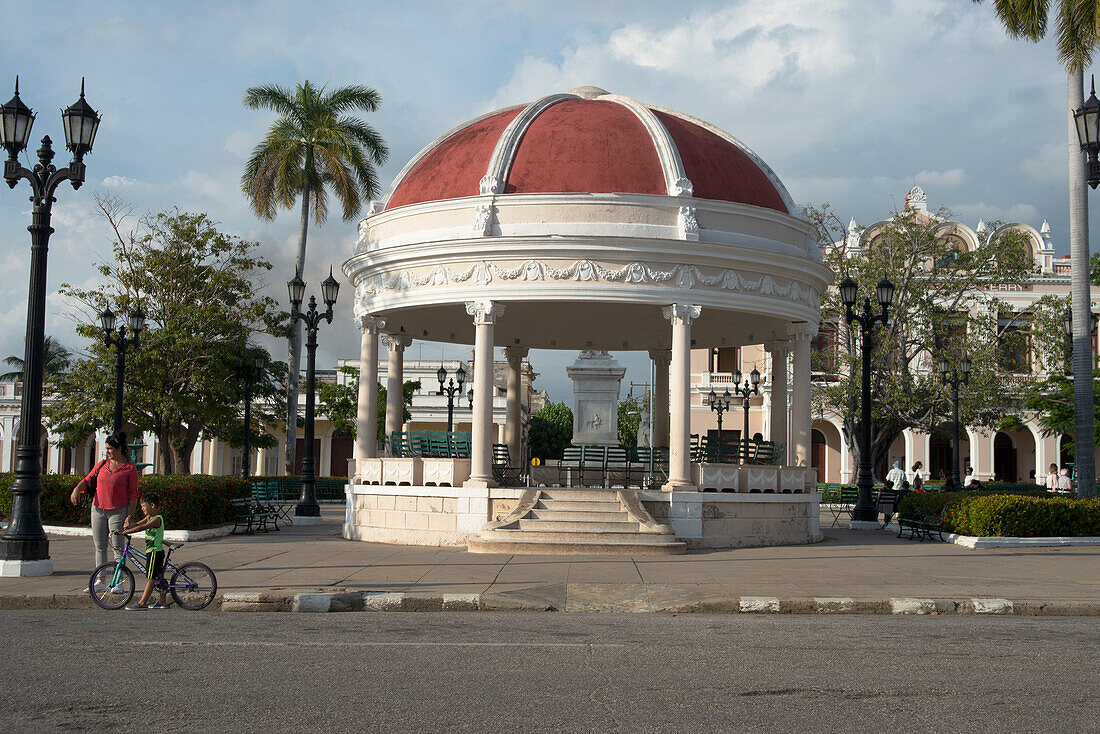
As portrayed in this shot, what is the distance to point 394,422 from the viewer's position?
24.2m

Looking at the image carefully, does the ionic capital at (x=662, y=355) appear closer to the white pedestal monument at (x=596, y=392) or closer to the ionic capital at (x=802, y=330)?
the white pedestal monument at (x=596, y=392)

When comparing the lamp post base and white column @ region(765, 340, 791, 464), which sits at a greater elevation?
white column @ region(765, 340, 791, 464)

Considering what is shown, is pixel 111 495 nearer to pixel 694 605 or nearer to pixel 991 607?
pixel 694 605

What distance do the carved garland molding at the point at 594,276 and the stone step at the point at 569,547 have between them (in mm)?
5023

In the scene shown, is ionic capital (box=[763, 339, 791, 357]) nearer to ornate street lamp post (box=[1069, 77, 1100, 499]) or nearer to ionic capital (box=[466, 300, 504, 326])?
ornate street lamp post (box=[1069, 77, 1100, 499])

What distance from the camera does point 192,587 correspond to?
11500mm

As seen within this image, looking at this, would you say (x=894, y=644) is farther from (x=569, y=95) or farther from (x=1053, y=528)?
(x=569, y=95)

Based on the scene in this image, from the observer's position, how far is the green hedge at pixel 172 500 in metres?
20.6

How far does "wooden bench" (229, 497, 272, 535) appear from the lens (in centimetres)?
2223

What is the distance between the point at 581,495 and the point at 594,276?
4130mm

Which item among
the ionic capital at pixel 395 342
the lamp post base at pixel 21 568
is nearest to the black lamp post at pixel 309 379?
the ionic capital at pixel 395 342

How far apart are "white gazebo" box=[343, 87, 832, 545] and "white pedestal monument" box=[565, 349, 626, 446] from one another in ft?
18.2

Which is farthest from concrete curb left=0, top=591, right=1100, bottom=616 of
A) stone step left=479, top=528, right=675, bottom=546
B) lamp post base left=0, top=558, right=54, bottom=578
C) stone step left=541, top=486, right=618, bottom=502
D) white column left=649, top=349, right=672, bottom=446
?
white column left=649, top=349, right=672, bottom=446

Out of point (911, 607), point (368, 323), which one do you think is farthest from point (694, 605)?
point (368, 323)
